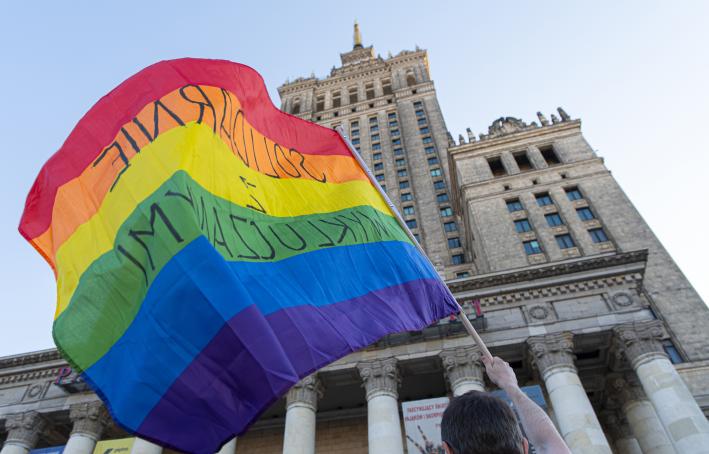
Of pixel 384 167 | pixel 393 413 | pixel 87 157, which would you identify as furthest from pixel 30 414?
pixel 384 167

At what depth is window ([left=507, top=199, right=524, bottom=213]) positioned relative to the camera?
1610 inches

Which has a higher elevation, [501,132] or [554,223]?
[501,132]

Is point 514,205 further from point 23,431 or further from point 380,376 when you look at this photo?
point 23,431

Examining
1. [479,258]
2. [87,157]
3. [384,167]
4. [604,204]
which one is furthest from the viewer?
[384,167]

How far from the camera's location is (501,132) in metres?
49.7

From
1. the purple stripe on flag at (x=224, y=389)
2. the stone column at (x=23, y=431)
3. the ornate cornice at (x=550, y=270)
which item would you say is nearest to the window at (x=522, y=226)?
the ornate cornice at (x=550, y=270)

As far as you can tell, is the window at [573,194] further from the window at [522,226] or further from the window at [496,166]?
the window at [496,166]

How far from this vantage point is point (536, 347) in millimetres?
24016

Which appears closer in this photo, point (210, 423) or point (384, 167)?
point (210, 423)

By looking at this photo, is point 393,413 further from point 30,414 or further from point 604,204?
point 604,204

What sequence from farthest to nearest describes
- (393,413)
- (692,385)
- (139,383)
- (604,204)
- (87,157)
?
(604,204), (692,385), (393,413), (87,157), (139,383)

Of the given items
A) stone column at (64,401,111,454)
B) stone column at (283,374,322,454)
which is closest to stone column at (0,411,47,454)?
stone column at (64,401,111,454)

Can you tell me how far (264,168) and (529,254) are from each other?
32594mm

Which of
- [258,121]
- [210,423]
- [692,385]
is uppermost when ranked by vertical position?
[692,385]
